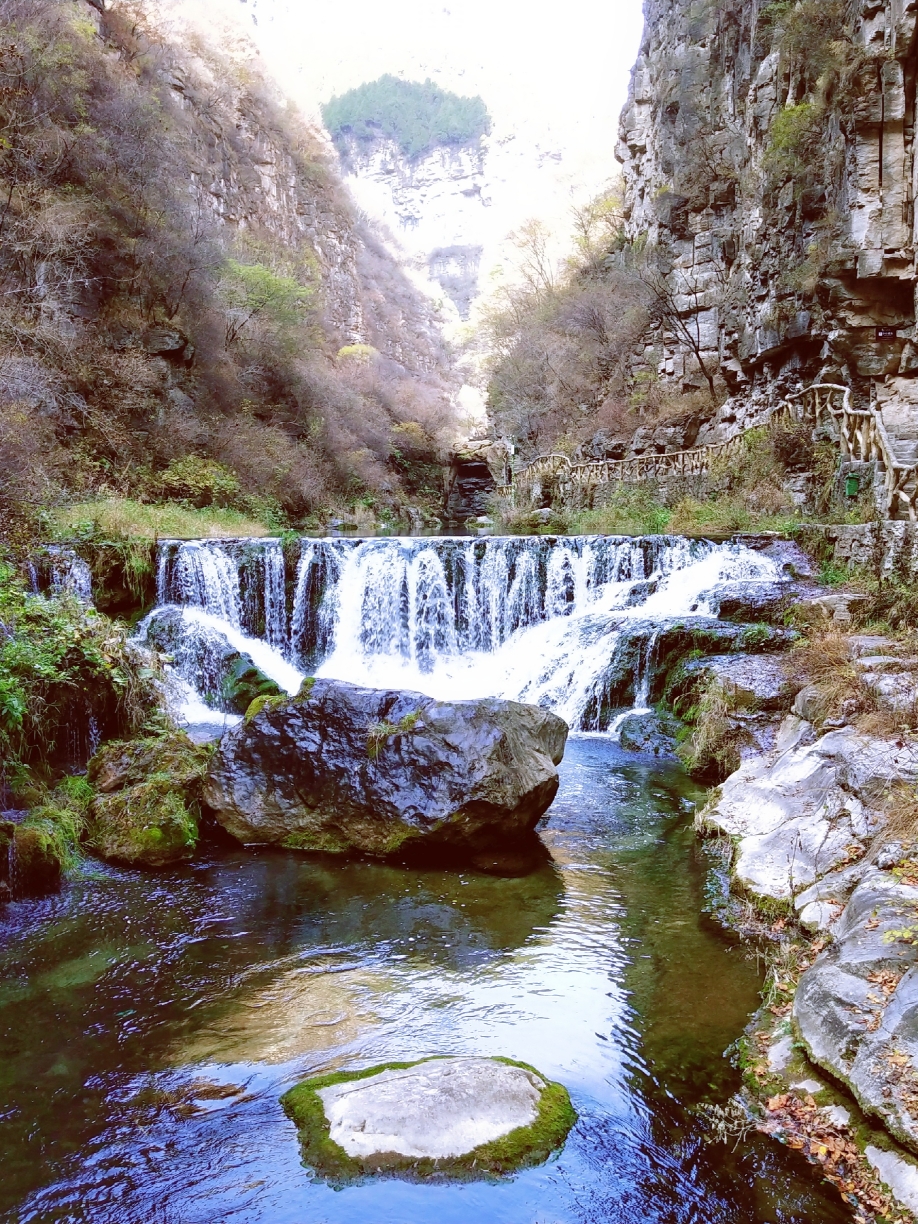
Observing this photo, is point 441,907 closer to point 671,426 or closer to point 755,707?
point 755,707

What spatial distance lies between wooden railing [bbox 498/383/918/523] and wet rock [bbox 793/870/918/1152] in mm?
9004

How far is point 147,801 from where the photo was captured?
21.8 feet

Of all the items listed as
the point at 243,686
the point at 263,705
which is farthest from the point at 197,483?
the point at 263,705

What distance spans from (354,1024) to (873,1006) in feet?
8.12

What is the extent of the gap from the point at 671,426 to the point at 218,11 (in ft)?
145

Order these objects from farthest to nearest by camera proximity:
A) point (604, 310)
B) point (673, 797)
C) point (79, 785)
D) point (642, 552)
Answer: point (604, 310) → point (642, 552) → point (673, 797) → point (79, 785)

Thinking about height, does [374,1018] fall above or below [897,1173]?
below

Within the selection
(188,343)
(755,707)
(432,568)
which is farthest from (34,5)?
(755,707)

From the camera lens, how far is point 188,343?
23.3 meters

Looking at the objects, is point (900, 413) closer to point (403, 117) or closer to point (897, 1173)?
point (897, 1173)

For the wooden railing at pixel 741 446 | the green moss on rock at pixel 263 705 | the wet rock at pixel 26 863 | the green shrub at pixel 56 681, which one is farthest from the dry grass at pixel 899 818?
the wooden railing at pixel 741 446

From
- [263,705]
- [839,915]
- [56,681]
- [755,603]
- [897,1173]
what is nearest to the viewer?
[897,1173]

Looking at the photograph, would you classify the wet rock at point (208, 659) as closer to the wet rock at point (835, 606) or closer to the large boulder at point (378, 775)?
the large boulder at point (378, 775)

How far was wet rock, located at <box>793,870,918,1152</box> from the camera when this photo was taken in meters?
3.01
